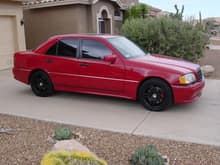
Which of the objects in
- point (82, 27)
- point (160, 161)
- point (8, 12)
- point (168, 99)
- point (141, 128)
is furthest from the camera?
point (82, 27)

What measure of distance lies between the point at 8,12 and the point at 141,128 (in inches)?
387

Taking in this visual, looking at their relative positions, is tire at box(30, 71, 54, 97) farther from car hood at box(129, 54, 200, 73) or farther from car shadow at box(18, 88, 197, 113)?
car hood at box(129, 54, 200, 73)

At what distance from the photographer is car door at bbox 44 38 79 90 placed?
729 centimetres

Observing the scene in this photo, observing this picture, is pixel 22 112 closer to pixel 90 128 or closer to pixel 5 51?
pixel 90 128

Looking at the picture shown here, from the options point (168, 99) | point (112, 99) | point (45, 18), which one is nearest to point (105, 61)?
point (112, 99)

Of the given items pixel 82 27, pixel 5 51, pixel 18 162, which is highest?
pixel 82 27

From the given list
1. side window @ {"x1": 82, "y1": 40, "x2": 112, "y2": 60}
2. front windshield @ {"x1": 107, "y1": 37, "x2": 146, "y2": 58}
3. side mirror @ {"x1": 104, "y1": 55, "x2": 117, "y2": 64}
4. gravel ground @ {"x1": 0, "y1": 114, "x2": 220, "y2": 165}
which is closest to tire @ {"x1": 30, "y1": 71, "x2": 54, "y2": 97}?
side window @ {"x1": 82, "y1": 40, "x2": 112, "y2": 60}

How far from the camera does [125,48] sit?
722 cm

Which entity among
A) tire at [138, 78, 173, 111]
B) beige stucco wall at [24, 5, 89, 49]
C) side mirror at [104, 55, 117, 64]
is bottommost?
tire at [138, 78, 173, 111]

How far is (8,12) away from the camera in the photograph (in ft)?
42.4

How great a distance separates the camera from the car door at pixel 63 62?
23.9 feet

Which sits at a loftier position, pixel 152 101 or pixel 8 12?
pixel 8 12

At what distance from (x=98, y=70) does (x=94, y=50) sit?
0.54m

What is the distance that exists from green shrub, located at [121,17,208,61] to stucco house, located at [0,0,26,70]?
5.43 m
